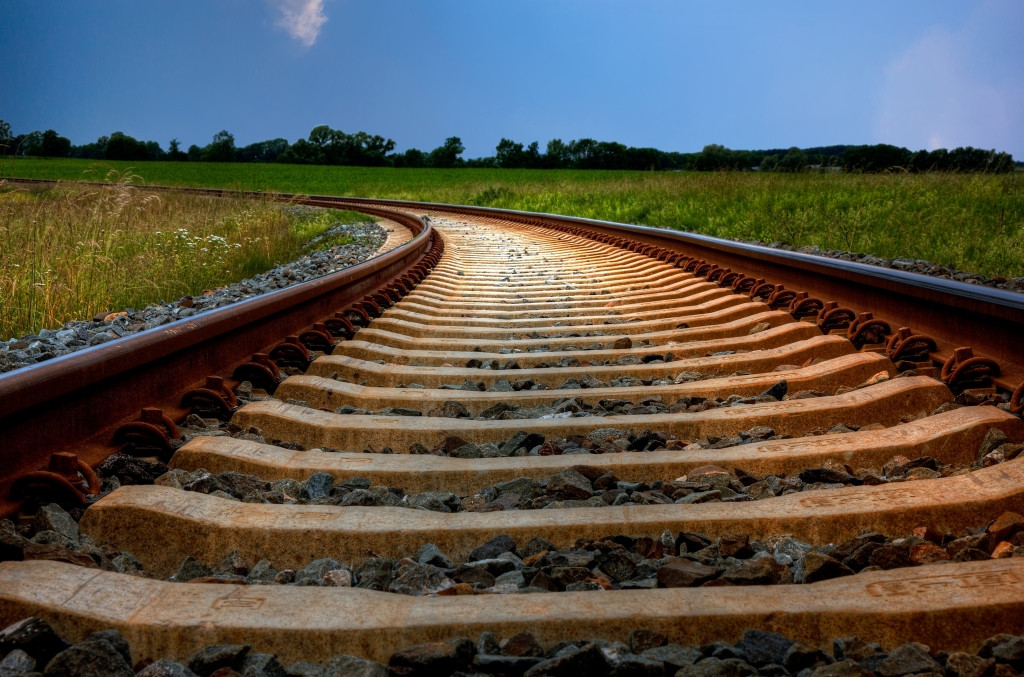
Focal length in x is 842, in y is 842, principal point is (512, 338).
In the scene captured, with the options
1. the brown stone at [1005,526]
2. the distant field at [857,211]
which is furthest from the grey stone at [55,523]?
the distant field at [857,211]

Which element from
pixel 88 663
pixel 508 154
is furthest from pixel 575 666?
pixel 508 154

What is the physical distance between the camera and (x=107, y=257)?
6.86m

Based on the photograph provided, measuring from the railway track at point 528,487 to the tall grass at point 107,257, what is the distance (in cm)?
319

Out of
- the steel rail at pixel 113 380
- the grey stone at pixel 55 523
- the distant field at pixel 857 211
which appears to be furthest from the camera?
the distant field at pixel 857 211

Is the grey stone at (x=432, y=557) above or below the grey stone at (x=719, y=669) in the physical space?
below

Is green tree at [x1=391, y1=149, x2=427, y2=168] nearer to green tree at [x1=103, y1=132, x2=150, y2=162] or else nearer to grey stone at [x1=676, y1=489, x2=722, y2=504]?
green tree at [x1=103, y1=132, x2=150, y2=162]

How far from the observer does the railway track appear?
1.47m

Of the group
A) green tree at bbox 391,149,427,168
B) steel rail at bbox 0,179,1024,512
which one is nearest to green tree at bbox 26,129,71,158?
green tree at bbox 391,149,427,168

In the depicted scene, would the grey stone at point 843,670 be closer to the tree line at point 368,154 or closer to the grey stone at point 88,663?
the grey stone at point 88,663

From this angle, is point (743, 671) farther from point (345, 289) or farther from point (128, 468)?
point (345, 289)

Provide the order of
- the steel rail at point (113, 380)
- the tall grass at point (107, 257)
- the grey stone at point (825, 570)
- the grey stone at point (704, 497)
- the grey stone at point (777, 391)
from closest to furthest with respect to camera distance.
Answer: the grey stone at point (825, 570) < the steel rail at point (113, 380) < the grey stone at point (704, 497) < the grey stone at point (777, 391) < the tall grass at point (107, 257)

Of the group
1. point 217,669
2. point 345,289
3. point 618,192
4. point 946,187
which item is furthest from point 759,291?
point 618,192

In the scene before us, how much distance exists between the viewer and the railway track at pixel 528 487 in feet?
4.83

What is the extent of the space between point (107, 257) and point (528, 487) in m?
5.81
